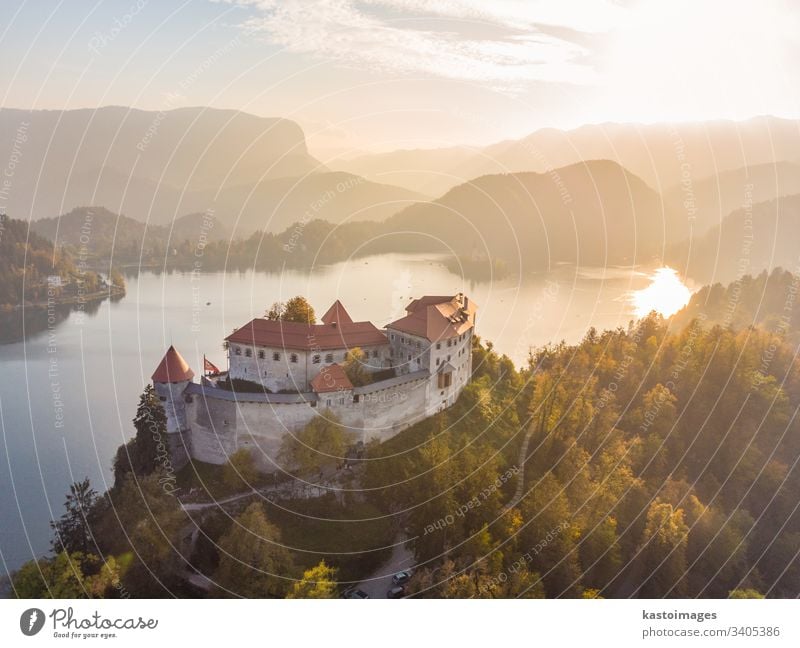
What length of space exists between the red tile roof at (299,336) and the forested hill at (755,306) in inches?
528

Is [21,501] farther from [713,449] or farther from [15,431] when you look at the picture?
[713,449]

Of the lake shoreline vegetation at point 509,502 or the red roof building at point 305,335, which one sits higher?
the red roof building at point 305,335

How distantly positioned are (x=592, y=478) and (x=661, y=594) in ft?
8.02

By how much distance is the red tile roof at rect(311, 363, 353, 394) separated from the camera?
40.3 feet

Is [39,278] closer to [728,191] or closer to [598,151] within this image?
[598,151]

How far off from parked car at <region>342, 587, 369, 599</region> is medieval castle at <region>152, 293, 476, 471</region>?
10.1ft

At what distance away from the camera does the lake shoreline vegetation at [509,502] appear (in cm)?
1002

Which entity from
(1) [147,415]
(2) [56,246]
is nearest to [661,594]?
(1) [147,415]

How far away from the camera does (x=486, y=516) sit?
1070 cm

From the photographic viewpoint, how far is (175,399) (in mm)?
12852

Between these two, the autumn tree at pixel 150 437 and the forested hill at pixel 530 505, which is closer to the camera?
the forested hill at pixel 530 505

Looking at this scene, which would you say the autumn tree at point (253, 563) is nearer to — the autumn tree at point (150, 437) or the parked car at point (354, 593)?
the parked car at point (354, 593)

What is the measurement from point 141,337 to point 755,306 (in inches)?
943

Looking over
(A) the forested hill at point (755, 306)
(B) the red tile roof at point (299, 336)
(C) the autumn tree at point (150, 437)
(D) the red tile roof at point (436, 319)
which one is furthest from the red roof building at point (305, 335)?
(A) the forested hill at point (755, 306)
